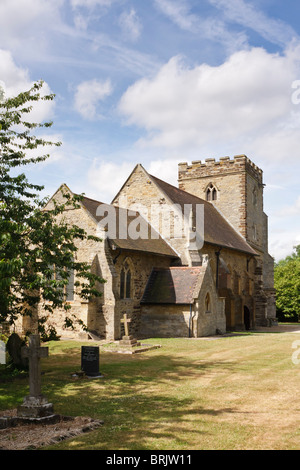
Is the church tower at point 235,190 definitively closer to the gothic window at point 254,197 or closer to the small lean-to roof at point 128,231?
the gothic window at point 254,197

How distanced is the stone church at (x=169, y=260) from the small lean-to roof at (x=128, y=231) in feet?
0.26

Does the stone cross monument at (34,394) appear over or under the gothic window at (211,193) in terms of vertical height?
under

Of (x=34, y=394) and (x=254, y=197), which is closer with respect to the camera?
(x=34, y=394)

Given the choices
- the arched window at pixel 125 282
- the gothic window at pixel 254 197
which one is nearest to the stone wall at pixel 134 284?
the arched window at pixel 125 282

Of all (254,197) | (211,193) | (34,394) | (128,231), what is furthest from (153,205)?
(34,394)

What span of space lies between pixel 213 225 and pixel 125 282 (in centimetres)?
1163

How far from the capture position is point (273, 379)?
1177cm

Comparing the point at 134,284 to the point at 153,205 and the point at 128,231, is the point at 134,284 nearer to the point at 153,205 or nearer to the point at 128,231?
the point at 128,231

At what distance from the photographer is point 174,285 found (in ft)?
77.6

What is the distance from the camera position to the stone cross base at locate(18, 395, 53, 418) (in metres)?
8.06

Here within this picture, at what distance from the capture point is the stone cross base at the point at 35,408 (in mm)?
8062

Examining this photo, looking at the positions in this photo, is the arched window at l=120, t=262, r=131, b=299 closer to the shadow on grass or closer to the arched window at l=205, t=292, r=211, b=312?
the arched window at l=205, t=292, r=211, b=312

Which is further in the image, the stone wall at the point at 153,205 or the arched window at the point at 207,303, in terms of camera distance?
the stone wall at the point at 153,205
